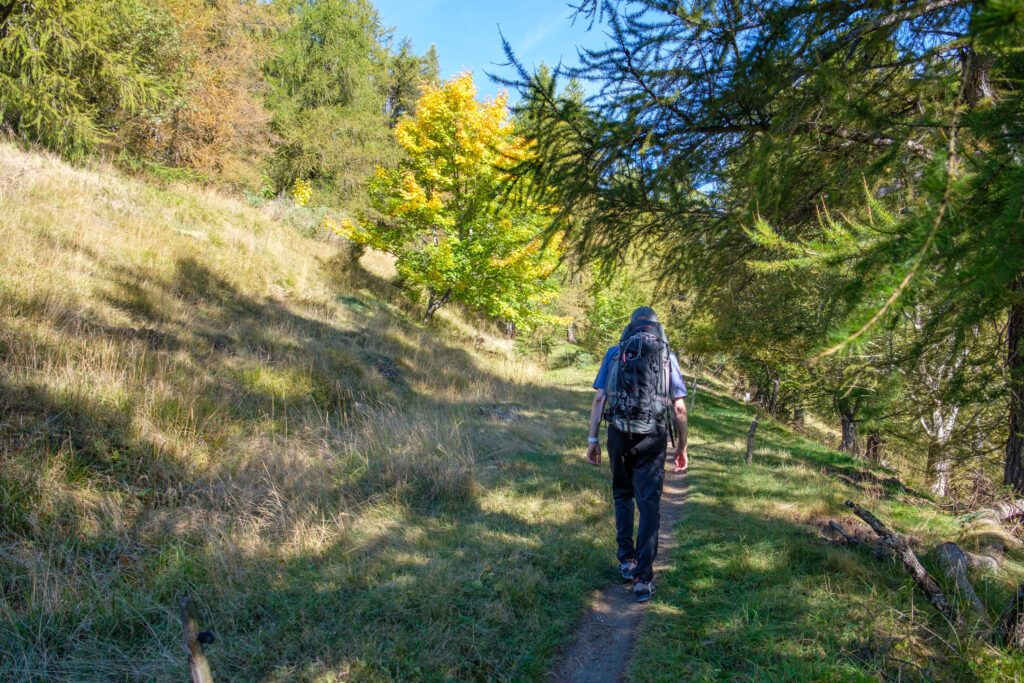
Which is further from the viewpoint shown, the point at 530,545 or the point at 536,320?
the point at 536,320

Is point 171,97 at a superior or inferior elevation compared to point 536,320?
superior

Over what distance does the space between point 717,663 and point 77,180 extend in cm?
1273

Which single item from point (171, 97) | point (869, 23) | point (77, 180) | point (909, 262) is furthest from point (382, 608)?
point (171, 97)

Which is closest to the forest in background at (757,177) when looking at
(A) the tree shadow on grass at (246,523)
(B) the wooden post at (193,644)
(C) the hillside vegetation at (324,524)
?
(C) the hillside vegetation at (324,524)

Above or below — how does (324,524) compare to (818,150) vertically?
below

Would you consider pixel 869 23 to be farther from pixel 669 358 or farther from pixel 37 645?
pixel 37 645

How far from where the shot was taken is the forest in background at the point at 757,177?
6.70ft

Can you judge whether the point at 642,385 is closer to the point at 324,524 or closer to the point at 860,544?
the point at 860,544

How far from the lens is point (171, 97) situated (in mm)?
13531

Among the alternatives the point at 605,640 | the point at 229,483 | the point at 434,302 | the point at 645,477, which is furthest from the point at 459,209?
the point at 605,640

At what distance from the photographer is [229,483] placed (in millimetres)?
4270

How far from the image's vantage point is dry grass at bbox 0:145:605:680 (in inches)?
110

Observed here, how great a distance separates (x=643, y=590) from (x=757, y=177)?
9.77 ft

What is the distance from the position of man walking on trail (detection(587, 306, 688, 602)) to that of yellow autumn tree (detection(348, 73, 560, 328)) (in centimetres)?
906
